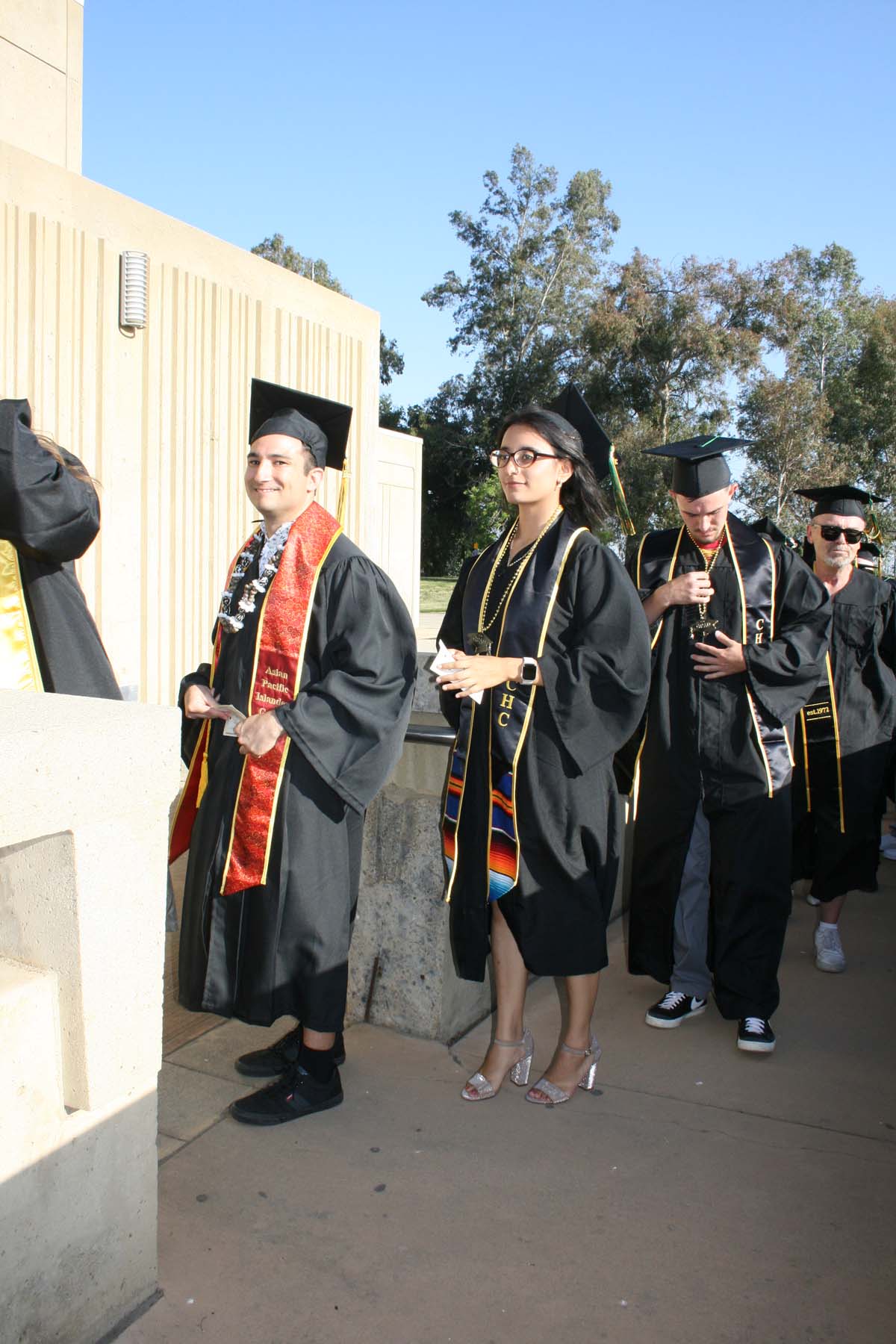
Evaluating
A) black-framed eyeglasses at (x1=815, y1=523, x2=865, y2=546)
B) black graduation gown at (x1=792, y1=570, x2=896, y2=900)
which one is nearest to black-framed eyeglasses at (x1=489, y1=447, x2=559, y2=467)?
black-framed eyeglasses at (x1=815, y1=523, x2=865, y2=546)

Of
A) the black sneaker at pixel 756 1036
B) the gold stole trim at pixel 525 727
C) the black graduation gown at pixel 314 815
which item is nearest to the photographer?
the black graduation gown at pixel 314 815

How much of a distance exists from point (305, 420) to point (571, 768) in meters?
1.28

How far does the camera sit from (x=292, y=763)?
3.04m

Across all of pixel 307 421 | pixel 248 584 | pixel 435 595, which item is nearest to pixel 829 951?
pixel 248 584

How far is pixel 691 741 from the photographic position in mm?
3801

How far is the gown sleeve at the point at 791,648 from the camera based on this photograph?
3703 millimetres

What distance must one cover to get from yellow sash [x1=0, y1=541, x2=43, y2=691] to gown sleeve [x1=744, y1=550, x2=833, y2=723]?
2.25 metres

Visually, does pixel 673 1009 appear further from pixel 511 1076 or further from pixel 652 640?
pixel 652 640

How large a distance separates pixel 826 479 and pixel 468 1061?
30291mm

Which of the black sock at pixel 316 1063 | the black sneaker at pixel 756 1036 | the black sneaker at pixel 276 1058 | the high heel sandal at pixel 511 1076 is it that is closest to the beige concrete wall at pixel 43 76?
the black sneaker at pixel 276 1058

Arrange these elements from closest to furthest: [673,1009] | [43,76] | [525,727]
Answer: [525,727], [673,1009], [43,76]

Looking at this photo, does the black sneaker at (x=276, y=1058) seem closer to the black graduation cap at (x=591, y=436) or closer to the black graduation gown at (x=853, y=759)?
the black graduation cap at (x=591, y=436)

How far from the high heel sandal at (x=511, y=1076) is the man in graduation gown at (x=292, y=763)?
41 centimetres

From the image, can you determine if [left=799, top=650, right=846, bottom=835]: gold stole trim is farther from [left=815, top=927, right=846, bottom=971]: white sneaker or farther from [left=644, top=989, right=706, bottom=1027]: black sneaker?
[left=644, top=989, right=706, bottom=1027]: black sneaker
